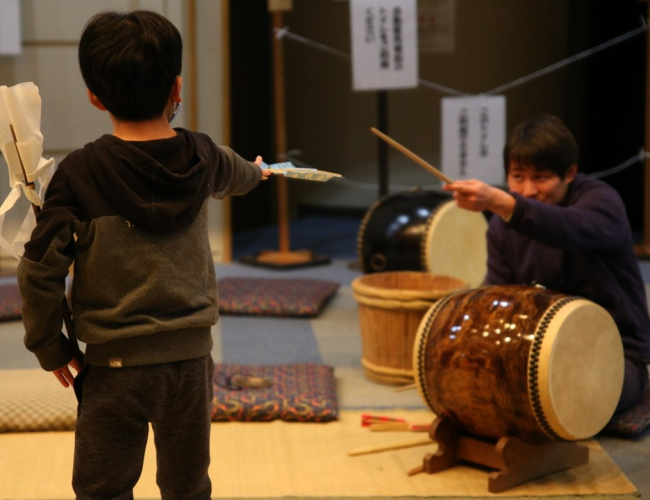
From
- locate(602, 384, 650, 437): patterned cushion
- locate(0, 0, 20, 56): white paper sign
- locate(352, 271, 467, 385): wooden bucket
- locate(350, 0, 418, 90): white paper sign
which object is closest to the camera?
locate(602, 384, 650, 437): patterned cushion

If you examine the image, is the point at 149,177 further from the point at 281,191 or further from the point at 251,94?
the point at 251,94

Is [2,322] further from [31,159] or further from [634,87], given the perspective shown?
[634,87]

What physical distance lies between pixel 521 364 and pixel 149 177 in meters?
0.90

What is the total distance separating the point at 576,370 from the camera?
1849mm

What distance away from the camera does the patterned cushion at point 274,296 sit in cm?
344

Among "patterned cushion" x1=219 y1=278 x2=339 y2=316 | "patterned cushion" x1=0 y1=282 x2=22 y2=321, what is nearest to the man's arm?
"patterned cushion" x1=219 y1=278 x2=339 y2=316

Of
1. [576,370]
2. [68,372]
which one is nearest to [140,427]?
[68,372]

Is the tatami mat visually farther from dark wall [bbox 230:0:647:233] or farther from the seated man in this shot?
dark wall [bbox 230:0:647:233]

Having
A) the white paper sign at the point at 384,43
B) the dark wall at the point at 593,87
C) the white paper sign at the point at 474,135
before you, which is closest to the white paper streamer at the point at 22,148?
the white paper sign at the point at 384,43

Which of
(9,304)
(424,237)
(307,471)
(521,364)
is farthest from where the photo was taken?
(9,304)

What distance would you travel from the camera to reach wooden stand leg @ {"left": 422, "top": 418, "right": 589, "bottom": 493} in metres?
1.86

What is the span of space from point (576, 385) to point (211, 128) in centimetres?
288

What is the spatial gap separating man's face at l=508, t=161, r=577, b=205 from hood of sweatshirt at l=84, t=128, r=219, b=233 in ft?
3.39

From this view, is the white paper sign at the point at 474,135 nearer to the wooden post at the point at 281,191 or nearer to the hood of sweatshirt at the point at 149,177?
the wooden post at the point at 281,191
